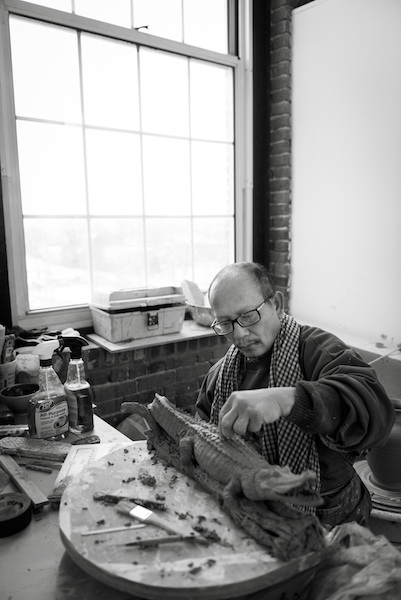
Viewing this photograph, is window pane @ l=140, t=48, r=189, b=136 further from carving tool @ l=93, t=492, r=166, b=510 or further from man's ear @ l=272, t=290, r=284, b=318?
carving tool @ l=93, t=492, r=166, b=510

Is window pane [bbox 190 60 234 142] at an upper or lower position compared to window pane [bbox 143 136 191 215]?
upper

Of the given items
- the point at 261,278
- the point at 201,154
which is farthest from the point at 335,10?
the point at 261,278

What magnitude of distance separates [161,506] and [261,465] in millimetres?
265

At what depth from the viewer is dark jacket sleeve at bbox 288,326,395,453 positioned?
133 cm

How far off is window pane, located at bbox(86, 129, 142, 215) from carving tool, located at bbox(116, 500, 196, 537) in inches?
89.4

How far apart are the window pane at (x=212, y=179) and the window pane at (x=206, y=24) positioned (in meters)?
0.71

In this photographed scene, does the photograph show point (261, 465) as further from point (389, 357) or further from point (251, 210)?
point (251, 210)

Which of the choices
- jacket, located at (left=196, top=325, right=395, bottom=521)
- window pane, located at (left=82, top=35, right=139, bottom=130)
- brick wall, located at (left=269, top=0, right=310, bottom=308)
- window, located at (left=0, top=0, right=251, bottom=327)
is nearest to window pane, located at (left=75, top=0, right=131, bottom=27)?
window, located at (left=0, top=0, right=251, bottom=327)

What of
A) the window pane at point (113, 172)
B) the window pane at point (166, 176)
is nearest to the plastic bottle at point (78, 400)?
Result: the window pane at point (113, 172)

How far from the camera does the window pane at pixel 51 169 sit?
2830 millimetres

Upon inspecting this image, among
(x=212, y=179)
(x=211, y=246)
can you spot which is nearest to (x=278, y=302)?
(x=211, y=246)

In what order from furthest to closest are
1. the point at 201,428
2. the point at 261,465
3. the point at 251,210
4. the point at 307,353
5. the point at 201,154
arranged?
the point at 251,210
the point at 201,154
the point at 307,353
the point at 201,428
the point at 261,465

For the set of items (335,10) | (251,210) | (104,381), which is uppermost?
(335,10)

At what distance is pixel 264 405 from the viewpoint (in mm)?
1285
